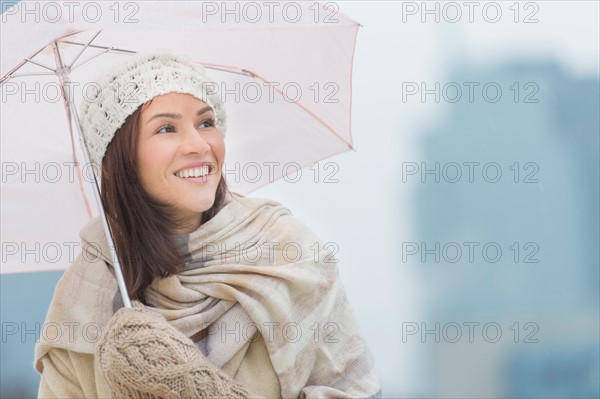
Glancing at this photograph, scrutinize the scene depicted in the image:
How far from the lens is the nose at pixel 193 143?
5.22 feet

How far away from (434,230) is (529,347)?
1.63 ft

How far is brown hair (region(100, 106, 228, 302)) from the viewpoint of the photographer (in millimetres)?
1626

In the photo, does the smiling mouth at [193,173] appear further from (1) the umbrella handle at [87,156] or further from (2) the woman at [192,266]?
(1) the umbrella handle at [87,156]

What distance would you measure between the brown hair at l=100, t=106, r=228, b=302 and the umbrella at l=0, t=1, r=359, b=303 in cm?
4

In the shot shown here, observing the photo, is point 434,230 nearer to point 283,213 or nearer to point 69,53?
point 283,213

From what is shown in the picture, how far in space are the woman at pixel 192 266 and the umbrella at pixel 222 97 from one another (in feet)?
0.23

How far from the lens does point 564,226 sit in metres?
2.85

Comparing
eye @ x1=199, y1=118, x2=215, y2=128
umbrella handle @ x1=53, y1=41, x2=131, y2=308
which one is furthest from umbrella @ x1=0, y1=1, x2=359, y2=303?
eye @ x1=199, y1=118, x2=215, y2=128

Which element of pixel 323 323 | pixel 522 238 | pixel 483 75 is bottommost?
pixel 323 323

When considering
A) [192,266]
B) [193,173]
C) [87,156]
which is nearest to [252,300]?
[192,266]

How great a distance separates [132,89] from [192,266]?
0.35 metres

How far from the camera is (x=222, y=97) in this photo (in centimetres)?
179

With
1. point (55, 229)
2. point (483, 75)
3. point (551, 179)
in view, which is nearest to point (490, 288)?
point (551, 179)

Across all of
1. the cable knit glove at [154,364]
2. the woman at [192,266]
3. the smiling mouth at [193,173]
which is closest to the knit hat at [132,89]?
the woman at [192,266]
